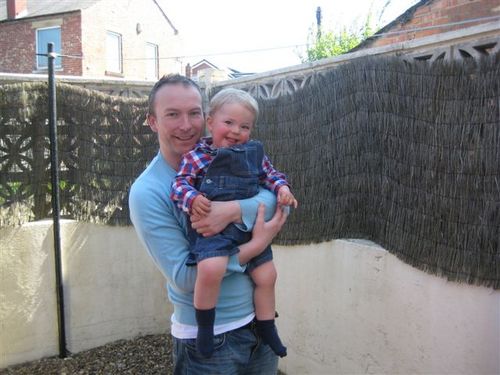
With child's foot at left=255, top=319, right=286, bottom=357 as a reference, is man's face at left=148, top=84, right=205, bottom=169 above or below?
above

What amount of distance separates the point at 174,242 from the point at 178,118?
43cm

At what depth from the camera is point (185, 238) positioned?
5.10 ft

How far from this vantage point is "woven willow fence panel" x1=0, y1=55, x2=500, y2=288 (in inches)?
91.0

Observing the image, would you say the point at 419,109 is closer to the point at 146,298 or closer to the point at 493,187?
the point at 493,187

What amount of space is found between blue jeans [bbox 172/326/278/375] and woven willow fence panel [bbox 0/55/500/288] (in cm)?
129

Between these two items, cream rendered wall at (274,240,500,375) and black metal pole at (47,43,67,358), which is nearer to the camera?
cream rendered wall at (274,240,500,375)

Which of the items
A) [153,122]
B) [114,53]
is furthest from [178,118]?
[114,53]

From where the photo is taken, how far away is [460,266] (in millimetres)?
2371

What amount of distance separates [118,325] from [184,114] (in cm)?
334

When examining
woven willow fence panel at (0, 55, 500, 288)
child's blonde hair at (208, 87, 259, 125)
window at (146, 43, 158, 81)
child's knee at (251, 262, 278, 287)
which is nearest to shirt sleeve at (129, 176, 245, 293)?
child's knee at (251, 262, 278, 287)

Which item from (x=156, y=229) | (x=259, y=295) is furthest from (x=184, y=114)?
(x=259, y=295)

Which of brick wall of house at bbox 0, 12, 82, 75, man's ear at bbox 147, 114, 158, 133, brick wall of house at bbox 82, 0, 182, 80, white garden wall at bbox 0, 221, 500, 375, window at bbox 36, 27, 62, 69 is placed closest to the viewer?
man's ear at bbox 147, 114, 158, 133

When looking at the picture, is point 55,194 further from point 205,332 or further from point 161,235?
point 205,332

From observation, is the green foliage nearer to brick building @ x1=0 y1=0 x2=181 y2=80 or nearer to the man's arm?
brick building @ x1=0 y1=0 x2=181 y2=80
